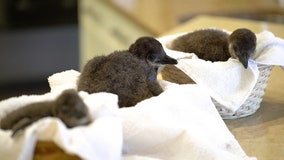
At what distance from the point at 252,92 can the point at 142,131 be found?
0.26 metres

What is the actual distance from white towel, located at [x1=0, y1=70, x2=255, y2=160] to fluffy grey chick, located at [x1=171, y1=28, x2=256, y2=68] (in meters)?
0.13

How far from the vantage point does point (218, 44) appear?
0.82 m

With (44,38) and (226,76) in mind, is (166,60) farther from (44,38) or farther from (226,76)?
(44,38)

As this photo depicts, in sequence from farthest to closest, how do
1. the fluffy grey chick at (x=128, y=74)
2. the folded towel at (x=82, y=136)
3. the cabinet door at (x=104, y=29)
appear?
1. the cabinet door at (x=104, y=29)
2. the fluffy grey chick at (x=128, y=74)
3. the folded towel at (x=82, y=136)

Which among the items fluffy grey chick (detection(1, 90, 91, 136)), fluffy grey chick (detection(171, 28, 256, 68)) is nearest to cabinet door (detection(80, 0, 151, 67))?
fluffy grey chick (detection(171, 28, 256, 68))

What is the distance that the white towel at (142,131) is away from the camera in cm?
49

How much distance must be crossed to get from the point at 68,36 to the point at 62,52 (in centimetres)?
10

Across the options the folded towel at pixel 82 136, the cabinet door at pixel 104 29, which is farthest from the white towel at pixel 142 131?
the cabinet door at pixel 104 29

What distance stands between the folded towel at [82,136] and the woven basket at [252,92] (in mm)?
236

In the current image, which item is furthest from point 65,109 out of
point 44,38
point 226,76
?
point 44,38

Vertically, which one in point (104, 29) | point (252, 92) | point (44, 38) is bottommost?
point (44, 38)

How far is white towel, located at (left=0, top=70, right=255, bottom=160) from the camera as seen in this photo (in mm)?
491

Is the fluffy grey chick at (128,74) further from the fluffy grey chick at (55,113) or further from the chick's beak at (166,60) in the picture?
the fluffy grey chick at (55,113)

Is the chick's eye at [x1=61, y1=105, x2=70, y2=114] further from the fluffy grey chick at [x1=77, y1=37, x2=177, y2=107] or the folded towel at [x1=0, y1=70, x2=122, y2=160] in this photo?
the fluffy grey chick at [x1=77, y1=37, x2=177, y2=107]
